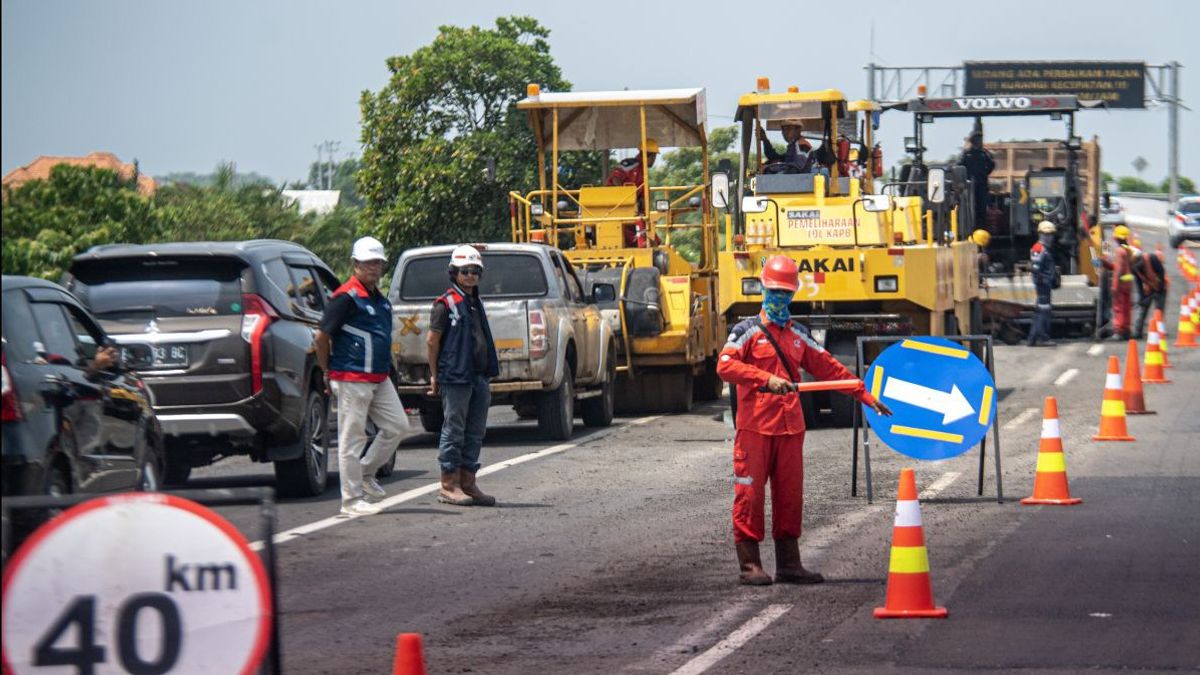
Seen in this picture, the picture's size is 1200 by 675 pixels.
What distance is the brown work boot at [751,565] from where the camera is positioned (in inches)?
392

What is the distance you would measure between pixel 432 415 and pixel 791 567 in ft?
31.8

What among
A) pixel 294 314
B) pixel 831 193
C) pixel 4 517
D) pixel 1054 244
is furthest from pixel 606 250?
pixel 4 517

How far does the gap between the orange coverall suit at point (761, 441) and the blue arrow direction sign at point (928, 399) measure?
8.21 feet

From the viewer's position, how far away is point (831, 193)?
2139 cm

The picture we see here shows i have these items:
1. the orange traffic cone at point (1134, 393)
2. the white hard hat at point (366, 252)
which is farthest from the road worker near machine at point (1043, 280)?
the white hard hat at point (366, 252)

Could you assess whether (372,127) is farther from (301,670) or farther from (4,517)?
(4,517)

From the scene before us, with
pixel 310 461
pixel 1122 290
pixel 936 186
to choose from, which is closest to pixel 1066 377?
pixel 936 186

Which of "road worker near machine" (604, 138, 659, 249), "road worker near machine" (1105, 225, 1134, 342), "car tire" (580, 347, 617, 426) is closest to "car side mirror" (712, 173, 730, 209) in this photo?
"car tire" (580, 347, 617, 426)

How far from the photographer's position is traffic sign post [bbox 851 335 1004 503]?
41.4ft

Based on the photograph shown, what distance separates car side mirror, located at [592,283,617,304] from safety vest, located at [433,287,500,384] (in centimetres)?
552

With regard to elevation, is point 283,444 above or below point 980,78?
below

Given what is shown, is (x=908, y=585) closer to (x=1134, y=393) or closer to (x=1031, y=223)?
(x=1134, y=393)

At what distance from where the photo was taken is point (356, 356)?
13164 mm

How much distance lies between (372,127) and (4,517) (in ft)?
124
